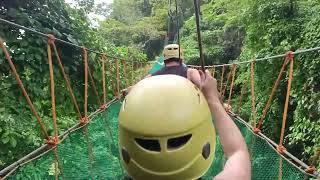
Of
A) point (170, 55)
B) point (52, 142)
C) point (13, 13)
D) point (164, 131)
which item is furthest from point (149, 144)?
point (13, 13)

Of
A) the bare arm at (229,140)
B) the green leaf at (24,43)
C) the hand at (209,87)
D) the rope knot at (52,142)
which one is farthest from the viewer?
the green leaf at (24,43)

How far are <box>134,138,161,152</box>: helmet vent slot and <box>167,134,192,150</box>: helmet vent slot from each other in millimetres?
20

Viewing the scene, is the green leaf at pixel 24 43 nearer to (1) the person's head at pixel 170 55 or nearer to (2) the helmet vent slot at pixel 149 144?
(1) the person's head at pixel 170 55

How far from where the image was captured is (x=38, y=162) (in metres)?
1.67

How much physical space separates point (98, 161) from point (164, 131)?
166 centimetres

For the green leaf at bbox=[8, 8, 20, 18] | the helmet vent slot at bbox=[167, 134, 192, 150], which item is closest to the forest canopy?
the green leaf at bbox=[8, 8, 20, 18]

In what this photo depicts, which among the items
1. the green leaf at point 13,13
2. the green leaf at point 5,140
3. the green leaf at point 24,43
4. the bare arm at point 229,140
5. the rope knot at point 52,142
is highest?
the green leaf at point 13,13

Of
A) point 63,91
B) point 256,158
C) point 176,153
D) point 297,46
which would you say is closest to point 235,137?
point 176,153

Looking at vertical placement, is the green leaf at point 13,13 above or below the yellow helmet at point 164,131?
above

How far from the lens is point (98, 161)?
7.74ft

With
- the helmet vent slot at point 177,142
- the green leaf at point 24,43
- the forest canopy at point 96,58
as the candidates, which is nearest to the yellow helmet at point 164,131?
the helmet vent slot at point 177,142

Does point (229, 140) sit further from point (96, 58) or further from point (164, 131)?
point (96, 58)

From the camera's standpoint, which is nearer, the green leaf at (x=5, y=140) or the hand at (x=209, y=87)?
the hand at (x=209, y=87)

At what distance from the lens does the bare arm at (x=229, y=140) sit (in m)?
0.73
